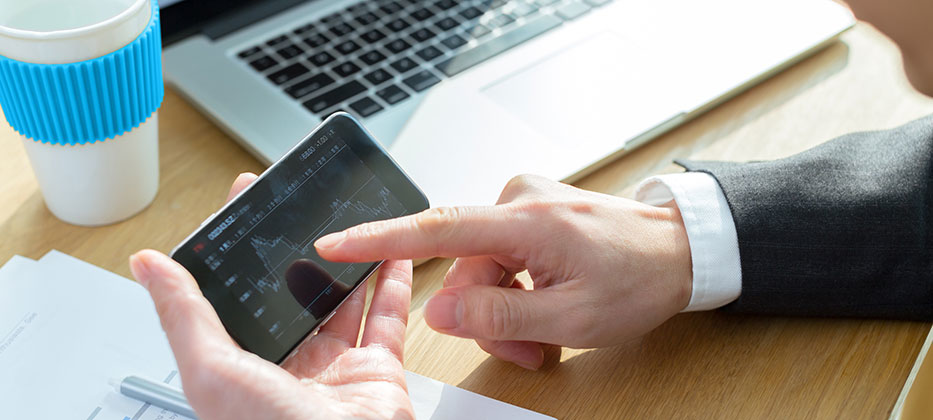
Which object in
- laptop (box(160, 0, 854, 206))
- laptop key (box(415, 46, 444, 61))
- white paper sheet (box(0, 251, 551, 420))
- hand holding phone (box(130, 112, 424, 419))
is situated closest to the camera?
hand holding phone (box(130, 112, 424, 419))

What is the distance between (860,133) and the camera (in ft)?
2.32

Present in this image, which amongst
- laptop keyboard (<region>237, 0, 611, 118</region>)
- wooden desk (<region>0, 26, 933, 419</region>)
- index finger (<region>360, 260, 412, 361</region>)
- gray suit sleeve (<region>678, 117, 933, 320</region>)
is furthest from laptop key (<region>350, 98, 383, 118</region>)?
gray suit sleeve (<region>678, 117, 933, 320</region>)

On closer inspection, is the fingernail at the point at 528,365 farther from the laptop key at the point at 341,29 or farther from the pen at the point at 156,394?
the laptop key at the point at 341,29

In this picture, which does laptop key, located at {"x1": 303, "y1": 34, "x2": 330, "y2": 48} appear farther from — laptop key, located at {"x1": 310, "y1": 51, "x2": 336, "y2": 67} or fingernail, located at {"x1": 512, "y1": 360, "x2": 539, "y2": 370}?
fingernail, located at {"x1": 512, "y1": 360, "x2": 539, "y2": 370}

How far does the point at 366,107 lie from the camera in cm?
77

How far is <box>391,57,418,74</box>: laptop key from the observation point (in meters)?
0.82

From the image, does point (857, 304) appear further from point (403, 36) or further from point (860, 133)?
point (403, 36)

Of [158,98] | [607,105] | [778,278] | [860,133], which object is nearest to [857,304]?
[778,278]

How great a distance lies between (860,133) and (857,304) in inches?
7.0

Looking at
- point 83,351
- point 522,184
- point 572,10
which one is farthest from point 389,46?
point 83,351

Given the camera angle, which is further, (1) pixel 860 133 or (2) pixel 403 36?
(2) pixel 403 36

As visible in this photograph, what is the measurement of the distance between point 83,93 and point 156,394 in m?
0.23

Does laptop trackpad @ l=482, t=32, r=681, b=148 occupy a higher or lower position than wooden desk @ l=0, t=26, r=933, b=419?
higher

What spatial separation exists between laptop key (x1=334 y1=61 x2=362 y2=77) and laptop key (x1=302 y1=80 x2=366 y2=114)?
2cm
